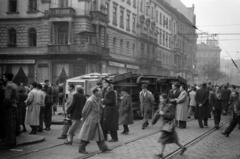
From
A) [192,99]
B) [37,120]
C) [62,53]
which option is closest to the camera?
[37,120]

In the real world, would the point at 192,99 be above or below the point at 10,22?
below

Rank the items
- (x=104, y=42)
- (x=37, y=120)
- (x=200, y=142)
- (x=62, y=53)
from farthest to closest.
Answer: (x=104, y=42) < (x=62, y=53) < (x=37, y=120) < (x=200, y=142)

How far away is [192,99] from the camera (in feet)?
69.4

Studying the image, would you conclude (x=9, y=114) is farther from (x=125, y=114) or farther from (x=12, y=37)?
(x=12, y=37)

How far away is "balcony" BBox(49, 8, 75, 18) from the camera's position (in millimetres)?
39000

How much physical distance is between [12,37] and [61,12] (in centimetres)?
633

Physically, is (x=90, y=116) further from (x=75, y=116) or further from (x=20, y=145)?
(x=20, y=145)

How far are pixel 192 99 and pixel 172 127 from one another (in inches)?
444

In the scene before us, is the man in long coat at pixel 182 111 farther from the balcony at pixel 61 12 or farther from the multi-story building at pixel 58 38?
the balcony at pixel 61 12

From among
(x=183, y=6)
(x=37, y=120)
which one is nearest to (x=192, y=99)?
(x=37, y=120)

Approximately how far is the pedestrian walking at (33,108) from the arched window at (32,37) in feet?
91.0

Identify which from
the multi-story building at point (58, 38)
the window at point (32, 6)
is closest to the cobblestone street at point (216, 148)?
the multi-story building at point (58, 38)

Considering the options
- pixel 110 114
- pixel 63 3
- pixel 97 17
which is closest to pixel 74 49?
pixel 97 17

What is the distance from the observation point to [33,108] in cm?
1405
